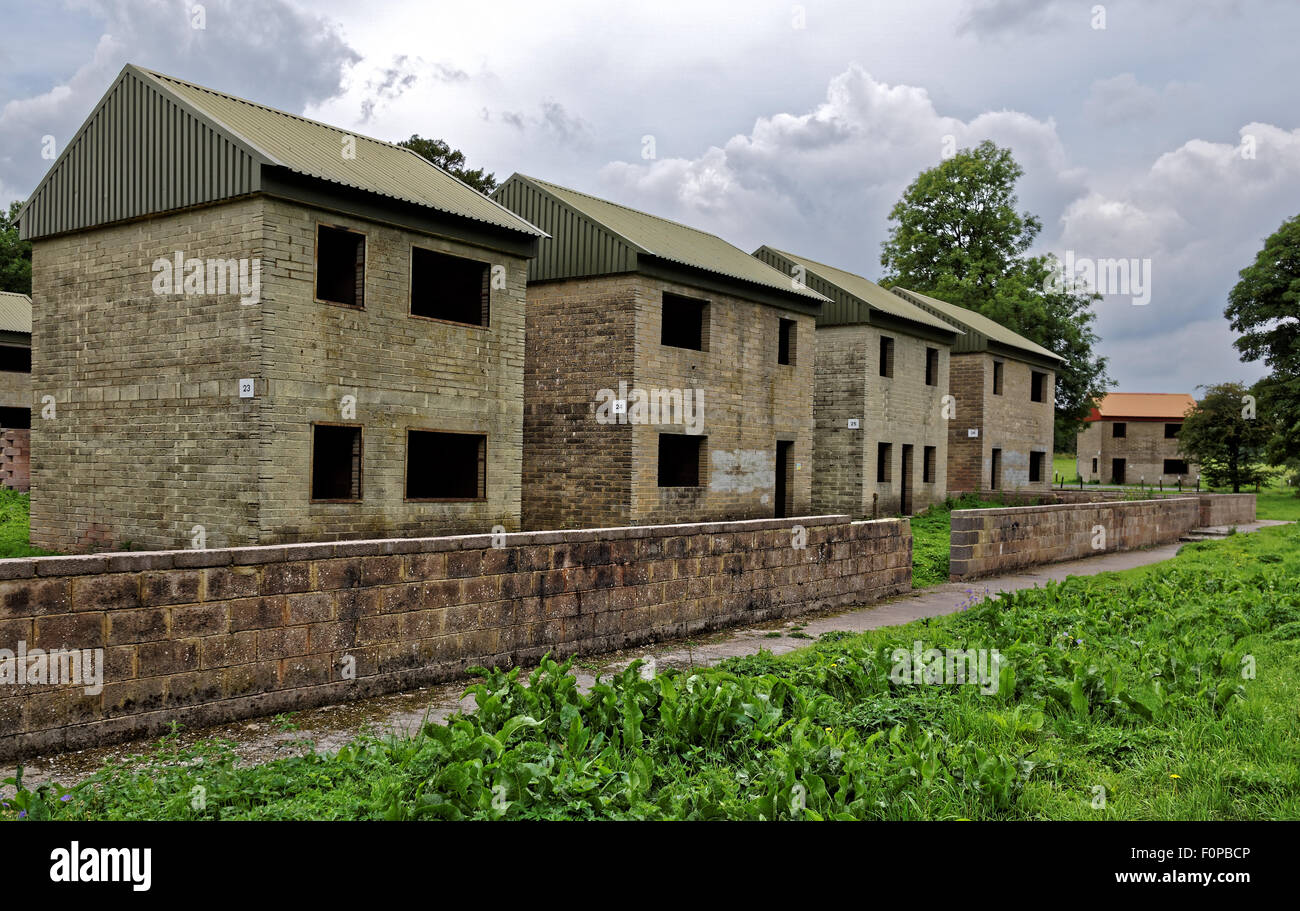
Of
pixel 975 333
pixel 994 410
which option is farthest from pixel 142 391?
pixel 994 410

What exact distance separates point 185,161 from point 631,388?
347 inches

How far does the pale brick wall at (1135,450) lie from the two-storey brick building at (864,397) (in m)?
43.3

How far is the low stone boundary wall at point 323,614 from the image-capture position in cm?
662

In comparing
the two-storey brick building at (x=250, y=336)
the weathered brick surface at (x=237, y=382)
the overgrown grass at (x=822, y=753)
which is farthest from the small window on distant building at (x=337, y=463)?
the overgrown grass at (x=822, y=753)

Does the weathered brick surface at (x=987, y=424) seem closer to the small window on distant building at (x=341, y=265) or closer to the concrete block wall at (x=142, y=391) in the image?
the small window on distant building at (x=341, y=265)

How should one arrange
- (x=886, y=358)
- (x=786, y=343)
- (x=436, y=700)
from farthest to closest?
(x=886, y=358)
(x=786, y=343)
(x=436, y=700)

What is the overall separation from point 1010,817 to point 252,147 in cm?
1321

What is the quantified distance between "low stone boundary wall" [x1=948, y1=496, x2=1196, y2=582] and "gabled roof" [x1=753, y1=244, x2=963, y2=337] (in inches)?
336

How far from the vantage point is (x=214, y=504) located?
1441 centimetres

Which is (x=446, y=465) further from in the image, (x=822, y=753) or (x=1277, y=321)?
(x=1277, y=321)

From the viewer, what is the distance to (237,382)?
14.2 meters

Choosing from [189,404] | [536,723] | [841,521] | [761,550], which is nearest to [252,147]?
[189,404]

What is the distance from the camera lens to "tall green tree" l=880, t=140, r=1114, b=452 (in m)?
48.6

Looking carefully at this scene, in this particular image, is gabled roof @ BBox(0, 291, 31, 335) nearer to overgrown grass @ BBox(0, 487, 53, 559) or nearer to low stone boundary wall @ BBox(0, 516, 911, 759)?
overgrown grass @ BBox(0, 487, 53, 559)
